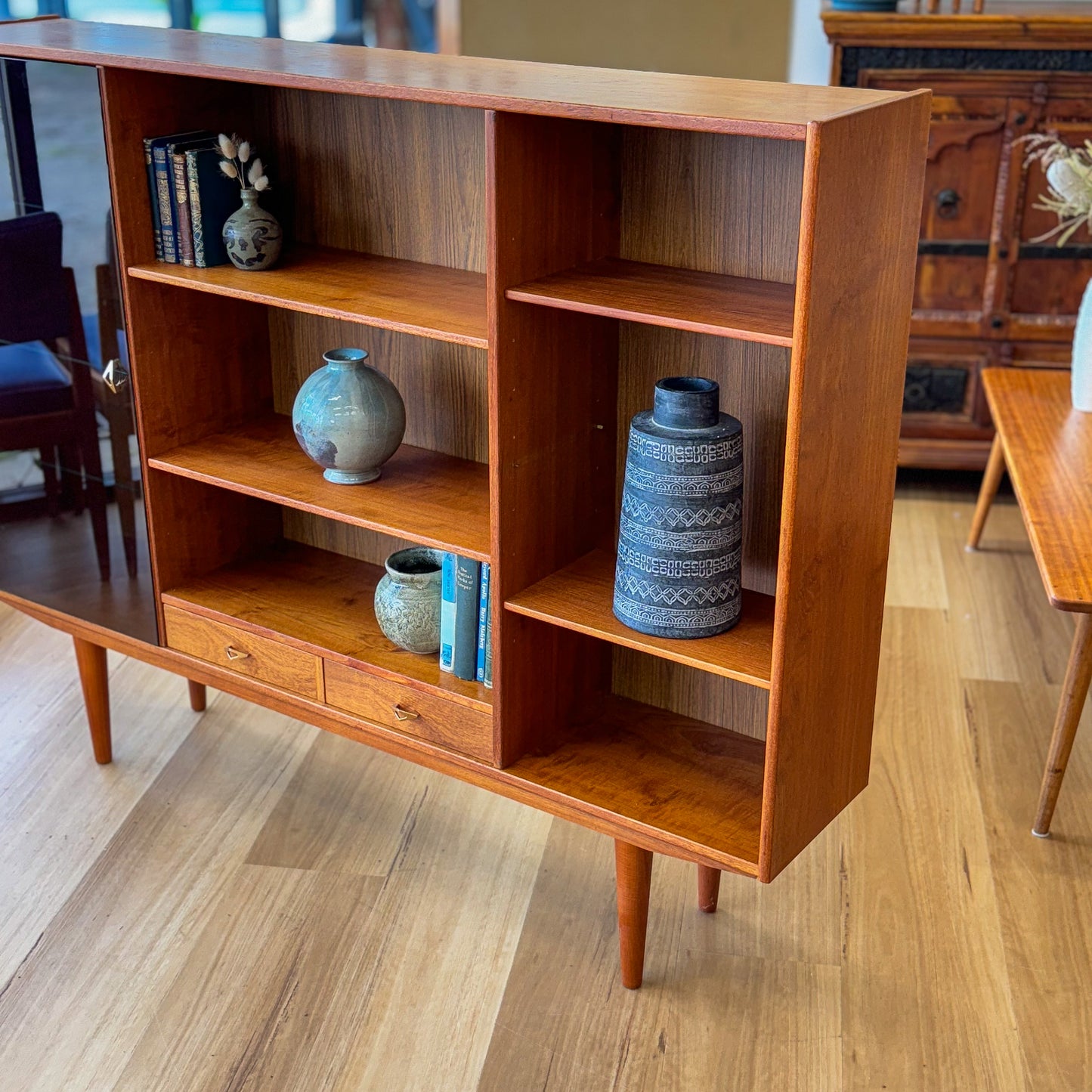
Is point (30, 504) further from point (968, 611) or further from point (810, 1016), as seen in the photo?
point (968, 611)

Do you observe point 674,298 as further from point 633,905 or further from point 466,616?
point 633,905

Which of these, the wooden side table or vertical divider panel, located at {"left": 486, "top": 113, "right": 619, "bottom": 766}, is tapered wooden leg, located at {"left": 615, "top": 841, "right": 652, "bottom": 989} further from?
the wooden side table

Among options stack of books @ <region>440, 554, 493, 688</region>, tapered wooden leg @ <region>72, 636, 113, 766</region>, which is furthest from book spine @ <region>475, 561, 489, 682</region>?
tapered wooden leg @ <region>72, 636, 113, 766</region>

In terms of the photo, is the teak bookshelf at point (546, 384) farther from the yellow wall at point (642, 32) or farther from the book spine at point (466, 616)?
the yellow wall at point (642, 32)

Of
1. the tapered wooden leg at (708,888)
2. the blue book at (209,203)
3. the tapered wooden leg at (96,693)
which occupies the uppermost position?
the blue book at (209,203)

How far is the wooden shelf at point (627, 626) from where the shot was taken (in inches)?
72.8

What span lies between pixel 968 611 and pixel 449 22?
3100 millimetres

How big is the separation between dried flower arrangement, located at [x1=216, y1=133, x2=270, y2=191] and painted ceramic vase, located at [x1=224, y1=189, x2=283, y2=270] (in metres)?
0.02

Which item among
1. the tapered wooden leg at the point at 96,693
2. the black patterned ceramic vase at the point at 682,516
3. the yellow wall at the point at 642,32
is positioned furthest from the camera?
the yellow wall at the point at 642,32

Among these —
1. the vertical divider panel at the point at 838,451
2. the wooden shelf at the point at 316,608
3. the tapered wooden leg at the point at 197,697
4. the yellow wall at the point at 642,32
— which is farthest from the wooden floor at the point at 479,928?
the yellow wall at the point at 642,32

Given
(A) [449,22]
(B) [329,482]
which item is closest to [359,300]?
(B) [329,482]

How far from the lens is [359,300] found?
6.63ft

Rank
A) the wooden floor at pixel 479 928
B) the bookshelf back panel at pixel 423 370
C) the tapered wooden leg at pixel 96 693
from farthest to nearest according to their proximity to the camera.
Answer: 1. the tapered wooden leg at pixel 96 693
2. the bookshelf back panel at pixel 423 370
3. the wooden floor at pixel 479 928

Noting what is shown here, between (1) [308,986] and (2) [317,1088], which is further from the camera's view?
(1) [308,986]
